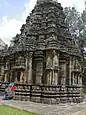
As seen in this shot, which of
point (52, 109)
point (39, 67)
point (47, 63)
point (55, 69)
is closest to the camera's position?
point (52, 109)

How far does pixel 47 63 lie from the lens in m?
13.6

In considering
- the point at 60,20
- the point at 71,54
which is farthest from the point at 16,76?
the point at 60,20

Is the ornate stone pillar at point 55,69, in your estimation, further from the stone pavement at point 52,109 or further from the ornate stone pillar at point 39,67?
the stone pavement at point 52,109

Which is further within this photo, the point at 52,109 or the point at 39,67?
the point at 39,67

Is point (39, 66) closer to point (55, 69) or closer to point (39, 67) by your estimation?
point (39, 67)

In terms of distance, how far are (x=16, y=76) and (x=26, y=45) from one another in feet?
8.96

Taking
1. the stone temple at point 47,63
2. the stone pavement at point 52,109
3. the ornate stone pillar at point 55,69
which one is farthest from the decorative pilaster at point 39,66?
the stone pavement at point 52,109

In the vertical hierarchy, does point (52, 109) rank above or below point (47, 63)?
below

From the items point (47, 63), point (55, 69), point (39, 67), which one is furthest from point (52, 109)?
point (39, 67)

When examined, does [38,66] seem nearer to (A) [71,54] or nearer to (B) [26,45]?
(B) [26,45]

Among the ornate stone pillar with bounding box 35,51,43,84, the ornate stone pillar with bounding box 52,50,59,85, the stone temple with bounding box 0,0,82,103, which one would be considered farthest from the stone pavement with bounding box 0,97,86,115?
the ornate stone pillar with bounding box 35,51,43,84

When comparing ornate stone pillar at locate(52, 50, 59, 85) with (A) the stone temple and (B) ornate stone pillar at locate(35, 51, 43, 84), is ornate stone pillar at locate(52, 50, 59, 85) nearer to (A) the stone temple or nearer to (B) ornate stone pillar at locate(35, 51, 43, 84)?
(A) the stone temple

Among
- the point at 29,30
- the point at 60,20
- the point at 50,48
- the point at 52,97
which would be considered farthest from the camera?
the point at 60,20

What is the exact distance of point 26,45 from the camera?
1463 centimetres
